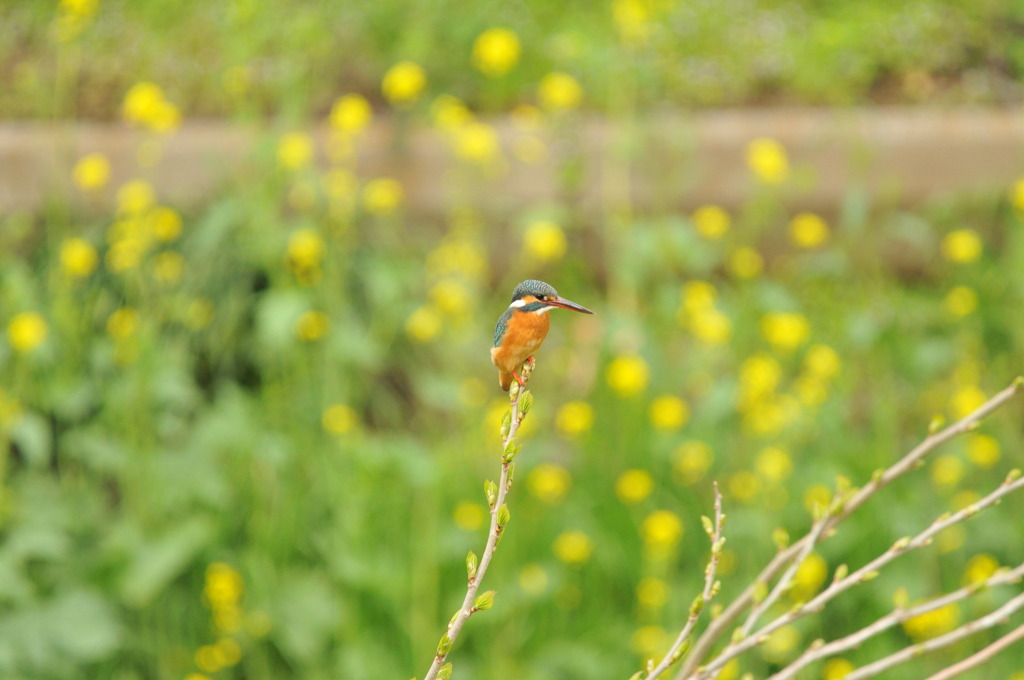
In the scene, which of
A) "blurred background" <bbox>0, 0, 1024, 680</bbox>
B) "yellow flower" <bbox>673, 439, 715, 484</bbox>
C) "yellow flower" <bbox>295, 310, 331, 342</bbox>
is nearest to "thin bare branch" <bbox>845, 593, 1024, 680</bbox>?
"blurred background" <bbox>0, 0, 1024, 680</bbox>

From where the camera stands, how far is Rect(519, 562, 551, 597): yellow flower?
2523 millimetres

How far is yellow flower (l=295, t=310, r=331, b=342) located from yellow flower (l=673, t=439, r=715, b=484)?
103 cm

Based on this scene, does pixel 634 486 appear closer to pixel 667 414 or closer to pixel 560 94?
pixel 667 414

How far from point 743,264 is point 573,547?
41.6 inches

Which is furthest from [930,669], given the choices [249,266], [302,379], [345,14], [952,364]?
[345,14]

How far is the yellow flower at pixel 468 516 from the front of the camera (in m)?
2.62

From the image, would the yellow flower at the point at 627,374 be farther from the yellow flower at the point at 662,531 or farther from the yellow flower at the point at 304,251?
the yellow flower at the point at 304,251

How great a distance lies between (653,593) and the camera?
262 cm

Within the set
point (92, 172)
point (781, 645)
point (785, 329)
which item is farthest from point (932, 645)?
point (92, 172)

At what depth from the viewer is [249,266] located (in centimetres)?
315

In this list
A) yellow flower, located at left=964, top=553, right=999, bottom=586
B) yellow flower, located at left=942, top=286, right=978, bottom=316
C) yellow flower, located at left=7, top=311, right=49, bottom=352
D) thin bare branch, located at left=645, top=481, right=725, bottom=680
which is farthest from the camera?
yellow flower, located at left=942, top=286, right=978, bottom=316

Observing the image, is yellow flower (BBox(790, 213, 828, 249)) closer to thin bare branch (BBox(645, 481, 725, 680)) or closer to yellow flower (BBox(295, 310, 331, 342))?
yellow flower (BBox(295, 310, 331, 342))

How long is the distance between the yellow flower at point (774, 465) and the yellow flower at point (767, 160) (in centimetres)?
84

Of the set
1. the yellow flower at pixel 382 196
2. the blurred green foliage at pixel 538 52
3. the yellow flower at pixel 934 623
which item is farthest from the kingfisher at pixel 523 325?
the blurred green foliage at pixel 538 52
